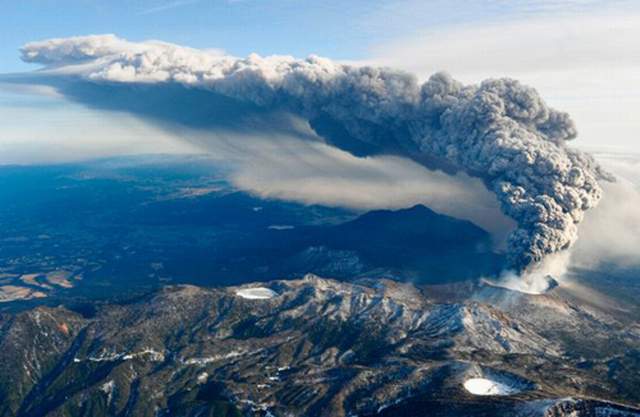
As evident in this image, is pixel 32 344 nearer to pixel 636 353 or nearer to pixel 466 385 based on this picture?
pixel 466 385

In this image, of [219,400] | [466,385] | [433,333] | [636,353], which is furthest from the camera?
[433,333]

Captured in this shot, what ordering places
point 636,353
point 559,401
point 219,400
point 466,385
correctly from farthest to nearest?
point 636,353 → point 219,400 → point 466,385 → point 559,401

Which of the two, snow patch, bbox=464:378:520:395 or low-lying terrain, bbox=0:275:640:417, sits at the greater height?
snow patch, bbox=464:378:520:395

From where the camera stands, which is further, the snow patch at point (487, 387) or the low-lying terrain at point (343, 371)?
the low-lying terrain at point (343, 371)

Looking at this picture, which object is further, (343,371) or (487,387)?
(343,371)

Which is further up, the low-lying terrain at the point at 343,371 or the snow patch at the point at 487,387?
the snow patch at the point at 487,387

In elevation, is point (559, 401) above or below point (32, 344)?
above

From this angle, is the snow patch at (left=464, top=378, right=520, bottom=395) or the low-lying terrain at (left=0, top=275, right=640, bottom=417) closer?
the snow patch at (left=464, top=378, right=520, bottom=395)

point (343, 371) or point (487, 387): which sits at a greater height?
point (487, 387)

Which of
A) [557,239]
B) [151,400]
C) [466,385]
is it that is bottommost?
[151,400]

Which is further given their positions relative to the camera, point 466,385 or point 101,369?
point 101,369

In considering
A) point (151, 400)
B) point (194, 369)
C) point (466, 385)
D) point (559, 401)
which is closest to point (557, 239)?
point (466, 385)
